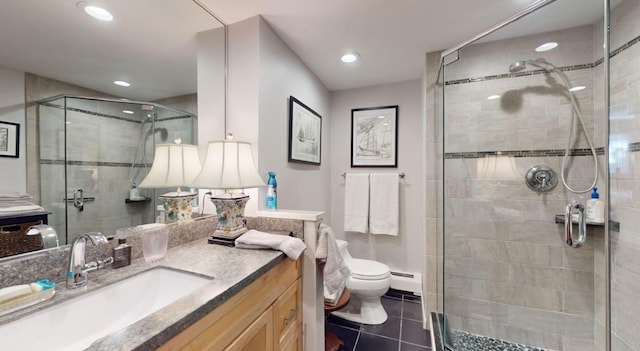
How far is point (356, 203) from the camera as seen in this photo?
101 inches

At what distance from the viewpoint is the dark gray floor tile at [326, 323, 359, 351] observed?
5.65ft

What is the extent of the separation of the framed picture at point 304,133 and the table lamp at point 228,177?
0.61 m

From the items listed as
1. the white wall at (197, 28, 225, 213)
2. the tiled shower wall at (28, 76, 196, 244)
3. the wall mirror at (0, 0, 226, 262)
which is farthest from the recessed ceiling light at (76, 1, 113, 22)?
the white wall at (197, 28, 225, 213)

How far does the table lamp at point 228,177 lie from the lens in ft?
3.89

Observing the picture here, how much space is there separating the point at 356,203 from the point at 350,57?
54.4 inches

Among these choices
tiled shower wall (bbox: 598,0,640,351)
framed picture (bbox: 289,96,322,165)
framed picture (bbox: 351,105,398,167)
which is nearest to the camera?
tiled shower wall (bbox: 598,0,640,351)

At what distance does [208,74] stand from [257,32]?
379 millimetres

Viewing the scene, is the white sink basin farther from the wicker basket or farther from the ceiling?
the ceiling

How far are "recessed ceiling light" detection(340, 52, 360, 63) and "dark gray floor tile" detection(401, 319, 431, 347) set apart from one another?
2.17 metres

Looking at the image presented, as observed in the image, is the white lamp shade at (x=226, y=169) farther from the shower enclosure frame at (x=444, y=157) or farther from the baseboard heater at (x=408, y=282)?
the baseboard heater at (x=408, y=282)

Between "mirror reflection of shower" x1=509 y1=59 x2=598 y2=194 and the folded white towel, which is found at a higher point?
"mirror reflection of shower" x1=509 y1=59 x2=598 y2=194

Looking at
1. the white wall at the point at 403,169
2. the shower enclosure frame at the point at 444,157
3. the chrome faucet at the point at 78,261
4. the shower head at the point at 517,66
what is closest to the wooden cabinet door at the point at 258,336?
the chrome faucet at the point at 78,261

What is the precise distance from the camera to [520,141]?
5.49 ft

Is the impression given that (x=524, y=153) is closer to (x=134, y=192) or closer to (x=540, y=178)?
(x=540, y=178)
